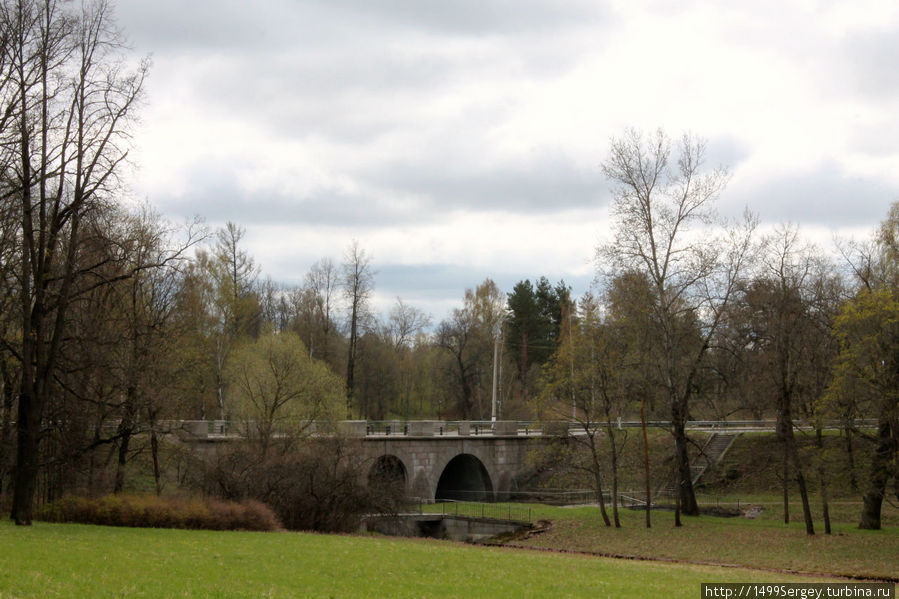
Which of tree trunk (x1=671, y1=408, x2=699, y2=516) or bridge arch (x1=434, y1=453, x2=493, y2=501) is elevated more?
tree trunk (x1=671, y1=408, x2=699, y2=516)

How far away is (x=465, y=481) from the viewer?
50250 mm

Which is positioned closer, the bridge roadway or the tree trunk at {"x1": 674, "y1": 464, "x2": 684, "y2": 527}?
the tree trunk at {"x1": 674, "y1": 464, "x2": 684, "y2": 527}

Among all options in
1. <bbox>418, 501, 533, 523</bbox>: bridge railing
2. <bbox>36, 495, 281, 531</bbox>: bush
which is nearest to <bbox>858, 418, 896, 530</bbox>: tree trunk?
<bbox>418, 501, 533, 523</bbox>: bridge railing

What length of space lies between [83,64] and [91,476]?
13.9 metres

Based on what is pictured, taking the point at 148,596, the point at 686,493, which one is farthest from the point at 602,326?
the point at 148,596

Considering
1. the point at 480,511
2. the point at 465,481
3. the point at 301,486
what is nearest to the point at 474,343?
the point at 465,481

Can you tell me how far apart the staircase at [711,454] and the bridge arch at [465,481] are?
1123 cm

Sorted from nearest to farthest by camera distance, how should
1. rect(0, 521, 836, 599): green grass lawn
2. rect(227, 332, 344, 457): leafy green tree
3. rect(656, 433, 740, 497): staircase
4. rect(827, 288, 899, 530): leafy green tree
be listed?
1. rect(0, 521, 836, 599): green grass lawn
2. rect(827, 288, 899, 530): leafy green tree
3. rect(227, 332, 344, 457): leafy green tree
4. rect(656, 433, 740, 497): staircase

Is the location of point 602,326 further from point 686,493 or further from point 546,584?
point 546,584

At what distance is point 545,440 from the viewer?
158 ft

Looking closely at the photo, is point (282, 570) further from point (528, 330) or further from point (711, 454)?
point (528, 330)

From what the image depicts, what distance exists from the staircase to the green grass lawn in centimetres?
2434

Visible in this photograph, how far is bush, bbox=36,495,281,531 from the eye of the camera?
928 inches

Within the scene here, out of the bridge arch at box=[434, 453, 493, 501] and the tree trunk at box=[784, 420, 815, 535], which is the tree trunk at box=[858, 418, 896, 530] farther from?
the bridge arch at box=[434, 453, 493, 501]
